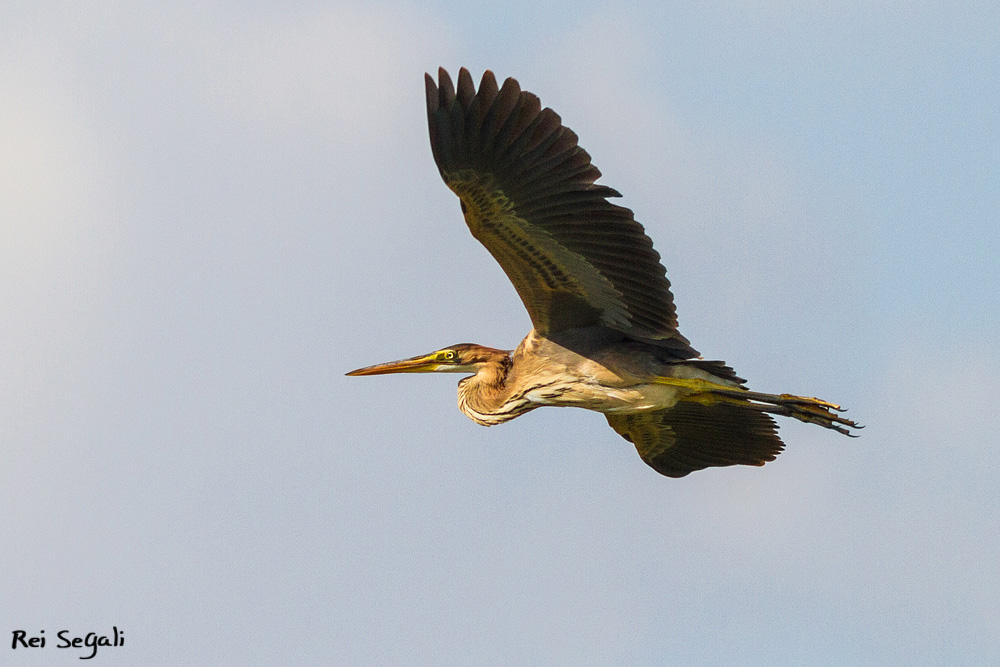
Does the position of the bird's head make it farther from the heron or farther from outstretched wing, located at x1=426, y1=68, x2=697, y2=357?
outstretched wing, located at x1=426, y1=68, x2=697, y2=357

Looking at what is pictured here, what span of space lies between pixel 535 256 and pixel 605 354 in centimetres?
111

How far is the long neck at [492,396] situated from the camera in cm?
1177

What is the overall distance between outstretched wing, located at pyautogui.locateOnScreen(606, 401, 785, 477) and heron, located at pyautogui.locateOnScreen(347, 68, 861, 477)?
12 mm

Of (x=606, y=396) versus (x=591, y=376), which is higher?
(x=591, y=376)

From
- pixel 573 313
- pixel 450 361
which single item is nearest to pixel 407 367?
pixel 450 361

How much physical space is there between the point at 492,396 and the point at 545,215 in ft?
7.06

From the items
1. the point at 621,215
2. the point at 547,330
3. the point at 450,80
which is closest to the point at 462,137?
the point at 450,80

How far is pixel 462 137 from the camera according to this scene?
9.86m

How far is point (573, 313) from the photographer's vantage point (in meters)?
11.4

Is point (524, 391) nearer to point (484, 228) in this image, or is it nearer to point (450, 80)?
point (484, 228)

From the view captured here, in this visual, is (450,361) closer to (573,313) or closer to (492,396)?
(492,396)

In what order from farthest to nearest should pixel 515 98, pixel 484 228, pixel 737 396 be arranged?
1. pixel 737 396
2. pixel 484 228
3. pixel 515 98

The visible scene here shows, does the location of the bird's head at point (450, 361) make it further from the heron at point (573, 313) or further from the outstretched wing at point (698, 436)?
the outstretched wing at point (698, 436)

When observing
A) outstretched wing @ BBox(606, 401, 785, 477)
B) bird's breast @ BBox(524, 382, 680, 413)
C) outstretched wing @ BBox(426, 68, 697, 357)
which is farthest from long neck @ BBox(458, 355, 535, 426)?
outstretched wing @ BBox(606, 401, 785, 477)
